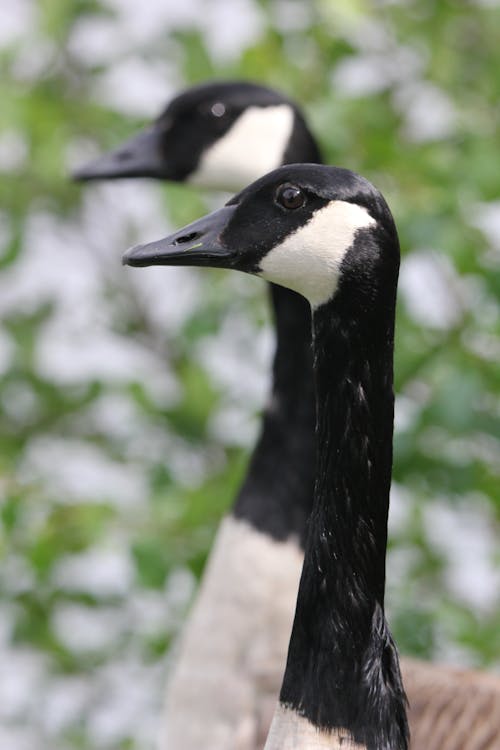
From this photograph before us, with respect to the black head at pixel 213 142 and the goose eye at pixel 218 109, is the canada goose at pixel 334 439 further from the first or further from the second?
the goose eye at pixel 218 109

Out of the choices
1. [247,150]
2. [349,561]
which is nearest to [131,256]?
[349,561]

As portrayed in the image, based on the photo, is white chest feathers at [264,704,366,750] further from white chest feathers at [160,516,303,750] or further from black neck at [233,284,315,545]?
black neck at [233,284,315,545]

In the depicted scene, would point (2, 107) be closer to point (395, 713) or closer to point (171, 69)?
point (171, 69)

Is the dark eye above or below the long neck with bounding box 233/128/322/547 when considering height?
above

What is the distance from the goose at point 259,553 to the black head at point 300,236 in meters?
0.81

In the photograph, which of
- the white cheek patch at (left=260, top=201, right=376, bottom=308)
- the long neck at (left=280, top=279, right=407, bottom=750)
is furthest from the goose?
the white cheek patch at (left=260, top=201, right=376, bottom=308)

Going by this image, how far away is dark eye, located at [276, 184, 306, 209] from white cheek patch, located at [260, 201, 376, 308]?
3cm

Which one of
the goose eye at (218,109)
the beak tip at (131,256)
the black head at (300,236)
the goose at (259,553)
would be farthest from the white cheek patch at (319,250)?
the goose eye at (218,109)

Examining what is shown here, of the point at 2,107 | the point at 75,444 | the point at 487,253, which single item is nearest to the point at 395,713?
the point at 487,253

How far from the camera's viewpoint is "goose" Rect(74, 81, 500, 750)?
1.92m

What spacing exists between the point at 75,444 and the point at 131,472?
18cm

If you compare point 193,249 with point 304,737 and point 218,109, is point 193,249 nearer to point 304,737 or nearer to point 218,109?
point 304,737

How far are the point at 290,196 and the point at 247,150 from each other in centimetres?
109

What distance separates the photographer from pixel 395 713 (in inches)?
53.5
